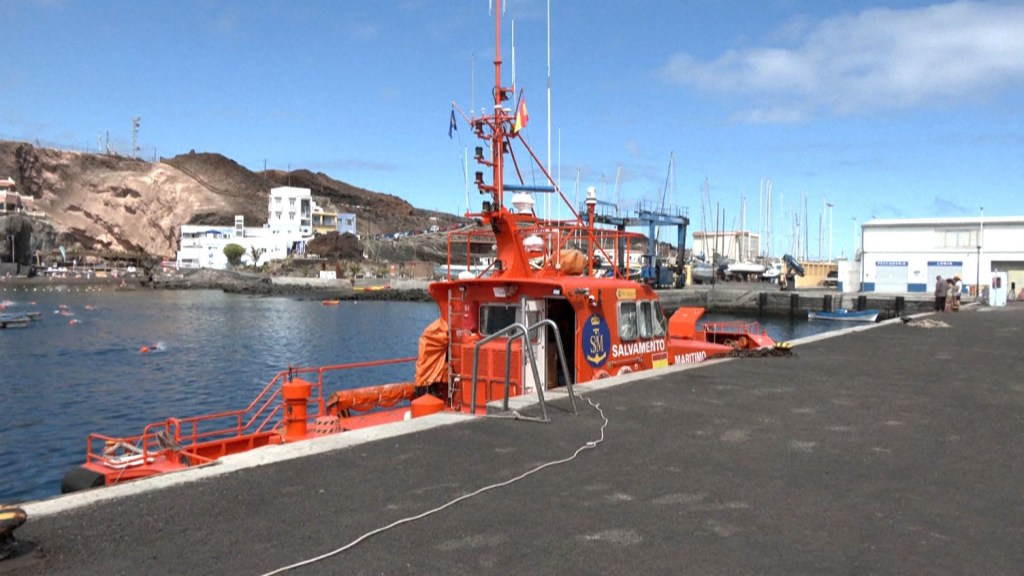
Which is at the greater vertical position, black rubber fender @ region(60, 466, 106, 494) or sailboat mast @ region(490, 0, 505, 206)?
sailboat mast @ region(490, 0, 505, 206)

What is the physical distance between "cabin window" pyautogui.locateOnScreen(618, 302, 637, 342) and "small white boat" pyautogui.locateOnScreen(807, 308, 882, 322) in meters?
36.5

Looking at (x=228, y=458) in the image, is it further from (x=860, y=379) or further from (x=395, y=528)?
(x=860, y=379)

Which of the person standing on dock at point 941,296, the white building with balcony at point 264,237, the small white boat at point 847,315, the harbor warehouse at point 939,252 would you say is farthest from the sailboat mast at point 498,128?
the white building with balcony at point 264,237

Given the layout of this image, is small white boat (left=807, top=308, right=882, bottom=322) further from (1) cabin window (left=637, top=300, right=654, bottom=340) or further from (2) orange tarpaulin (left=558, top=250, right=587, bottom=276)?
(2) orange tarpaulin (left=558, top=250, right=587, bottom=276)

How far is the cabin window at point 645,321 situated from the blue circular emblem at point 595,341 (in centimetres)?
116

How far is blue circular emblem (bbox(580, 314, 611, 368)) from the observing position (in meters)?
12.1

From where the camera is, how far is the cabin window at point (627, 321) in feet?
42.8

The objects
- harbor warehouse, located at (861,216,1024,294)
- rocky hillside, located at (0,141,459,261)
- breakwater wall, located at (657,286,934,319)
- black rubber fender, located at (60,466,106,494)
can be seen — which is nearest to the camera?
black rubber fender, located at (60,466,106,494)

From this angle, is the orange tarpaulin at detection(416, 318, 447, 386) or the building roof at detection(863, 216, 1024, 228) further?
the building roof at detection(863, 216, 1024, 228)

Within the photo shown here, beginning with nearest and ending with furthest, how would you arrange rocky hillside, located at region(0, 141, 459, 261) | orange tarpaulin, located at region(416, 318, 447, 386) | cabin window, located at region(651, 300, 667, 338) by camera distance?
orange tarpaulin, located at region(416, 318, 447, 386), cabin window, located at region(651, 300, 667, 338), rocky hillside, located at region(0, 141, 459, 261)

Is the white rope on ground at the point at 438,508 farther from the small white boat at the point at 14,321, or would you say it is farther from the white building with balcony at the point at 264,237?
the white building with balcony at the point at 264,237

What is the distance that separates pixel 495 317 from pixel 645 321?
10.1ft

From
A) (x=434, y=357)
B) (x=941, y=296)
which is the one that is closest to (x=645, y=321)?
(x=434, y=357)

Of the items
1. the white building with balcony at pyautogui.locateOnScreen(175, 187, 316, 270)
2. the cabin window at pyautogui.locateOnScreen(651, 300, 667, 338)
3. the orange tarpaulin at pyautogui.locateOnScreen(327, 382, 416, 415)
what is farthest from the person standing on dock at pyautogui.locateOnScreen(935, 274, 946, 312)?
the white building with balcony at pyautogui.locateOnScreen(175, 187, 316, 270)
